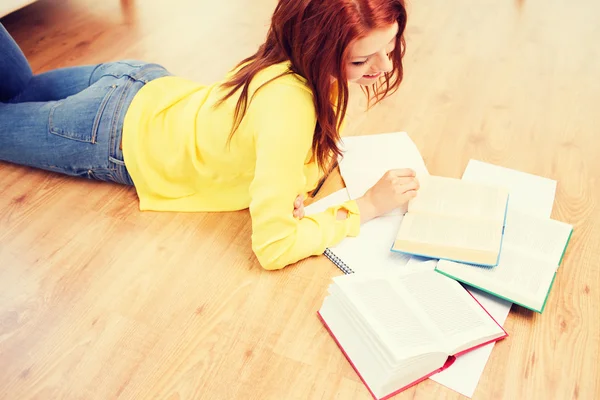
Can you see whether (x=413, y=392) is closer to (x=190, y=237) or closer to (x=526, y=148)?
(x=190, y=237)

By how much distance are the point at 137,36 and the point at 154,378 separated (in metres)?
1.46

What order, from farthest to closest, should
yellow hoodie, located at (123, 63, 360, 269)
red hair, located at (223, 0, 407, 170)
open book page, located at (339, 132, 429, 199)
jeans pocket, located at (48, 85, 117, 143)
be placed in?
open book page, located at (339, 132, 429, 199) < jeans pocket, located at (48, 85, 117, 143) < yellow hoodie, located at (123, 63, 360, 269) < red hair, located at (223, 0, 407, 170)

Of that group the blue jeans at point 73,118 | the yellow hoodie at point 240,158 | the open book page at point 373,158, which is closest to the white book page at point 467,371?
the yellow hoodie at point 240,158

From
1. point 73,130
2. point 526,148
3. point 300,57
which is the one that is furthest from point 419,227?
point 73,130

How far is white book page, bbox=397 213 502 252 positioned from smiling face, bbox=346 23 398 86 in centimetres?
33

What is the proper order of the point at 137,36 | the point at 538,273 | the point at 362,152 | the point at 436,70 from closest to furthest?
the point at 538,273, the point at 362,152, the point at 436,70, the point at 137,36

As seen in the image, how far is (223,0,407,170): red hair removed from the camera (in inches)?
40.1

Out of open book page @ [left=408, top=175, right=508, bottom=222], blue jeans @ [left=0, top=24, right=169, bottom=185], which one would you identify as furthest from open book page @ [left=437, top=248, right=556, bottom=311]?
blue jeans @ [left=0, top=24, right=169, bottom=185]

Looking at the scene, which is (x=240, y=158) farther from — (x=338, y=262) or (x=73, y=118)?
(x=73, y=118)

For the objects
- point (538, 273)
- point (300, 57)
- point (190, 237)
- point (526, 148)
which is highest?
point (300, 57)

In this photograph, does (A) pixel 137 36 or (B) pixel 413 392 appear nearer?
(B) pixel 413 392

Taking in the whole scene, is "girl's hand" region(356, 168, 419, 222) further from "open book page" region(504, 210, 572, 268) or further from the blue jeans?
the blue jeans

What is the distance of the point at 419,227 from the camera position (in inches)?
50.5

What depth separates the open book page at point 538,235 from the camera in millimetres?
1243
